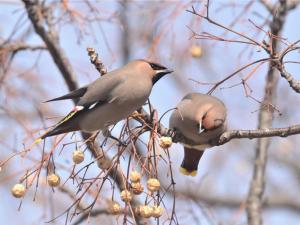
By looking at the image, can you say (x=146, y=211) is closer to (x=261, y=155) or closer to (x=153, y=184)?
(x=153, y=184)

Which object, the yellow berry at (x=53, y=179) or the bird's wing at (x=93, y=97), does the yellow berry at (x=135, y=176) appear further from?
the bird's wing at (x=93, y=97)

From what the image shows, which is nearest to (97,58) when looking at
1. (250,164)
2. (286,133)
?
(286,133)

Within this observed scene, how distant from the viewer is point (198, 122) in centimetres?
415

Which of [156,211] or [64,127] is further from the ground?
[64,127]

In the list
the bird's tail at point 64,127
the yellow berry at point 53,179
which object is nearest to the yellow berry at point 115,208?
the yellow berry at point 53,179

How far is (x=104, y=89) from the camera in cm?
386

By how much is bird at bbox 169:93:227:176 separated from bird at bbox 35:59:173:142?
36 cm

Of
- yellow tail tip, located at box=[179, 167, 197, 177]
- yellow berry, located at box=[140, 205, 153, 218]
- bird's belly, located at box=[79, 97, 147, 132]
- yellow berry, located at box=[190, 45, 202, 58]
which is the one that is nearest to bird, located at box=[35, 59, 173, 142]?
bird's belly, located at box=[79, 97, 147, 132]

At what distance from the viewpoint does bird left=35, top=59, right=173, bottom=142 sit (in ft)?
12.4

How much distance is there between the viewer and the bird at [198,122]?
4.02 metres

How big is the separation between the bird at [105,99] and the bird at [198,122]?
1.19 ft

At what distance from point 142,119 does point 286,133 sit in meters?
0.73

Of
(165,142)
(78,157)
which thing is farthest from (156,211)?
(78,157)

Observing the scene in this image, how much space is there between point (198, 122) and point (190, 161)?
40cm
